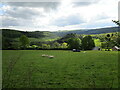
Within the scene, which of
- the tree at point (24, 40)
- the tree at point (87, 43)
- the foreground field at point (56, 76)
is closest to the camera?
the foreground field at point (56, 76)

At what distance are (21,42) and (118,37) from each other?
27165mm

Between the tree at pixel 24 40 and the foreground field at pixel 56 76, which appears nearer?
the foreground field at pixel 56 76

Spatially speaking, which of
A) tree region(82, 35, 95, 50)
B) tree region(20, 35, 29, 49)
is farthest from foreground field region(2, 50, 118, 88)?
tree region(82, 35, 95, 50)

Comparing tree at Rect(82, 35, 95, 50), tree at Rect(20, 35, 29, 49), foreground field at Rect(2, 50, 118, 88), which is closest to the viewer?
foreground field at Rect(2, 50, 118, 88)

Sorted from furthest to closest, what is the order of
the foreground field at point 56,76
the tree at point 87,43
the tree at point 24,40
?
the tree at point 87,43
the tree at point 24,40
the foreground field at point 56,76

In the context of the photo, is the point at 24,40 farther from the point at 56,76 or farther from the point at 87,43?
the point at 56,76

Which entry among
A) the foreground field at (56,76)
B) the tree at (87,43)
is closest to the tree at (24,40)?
the tree at (87,43)

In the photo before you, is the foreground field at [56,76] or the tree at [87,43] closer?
the foreground field at [56,76]

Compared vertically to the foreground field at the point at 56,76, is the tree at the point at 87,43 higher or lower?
higher

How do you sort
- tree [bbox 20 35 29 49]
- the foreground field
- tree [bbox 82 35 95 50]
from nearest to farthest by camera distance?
the foreground field → tree [bbox 20 35 29 49] → tree [bbox 82 35 95 50]

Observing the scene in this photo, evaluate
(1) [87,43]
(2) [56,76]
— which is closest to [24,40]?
(1) [87,43]

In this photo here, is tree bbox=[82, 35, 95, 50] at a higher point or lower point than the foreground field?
higher

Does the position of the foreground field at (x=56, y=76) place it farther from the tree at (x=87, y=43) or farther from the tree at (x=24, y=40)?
the tree at (x=87, y=43)

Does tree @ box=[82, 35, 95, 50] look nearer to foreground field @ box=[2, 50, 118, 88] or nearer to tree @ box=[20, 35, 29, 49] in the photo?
tree @ box=[20, 35, 29, 49]
